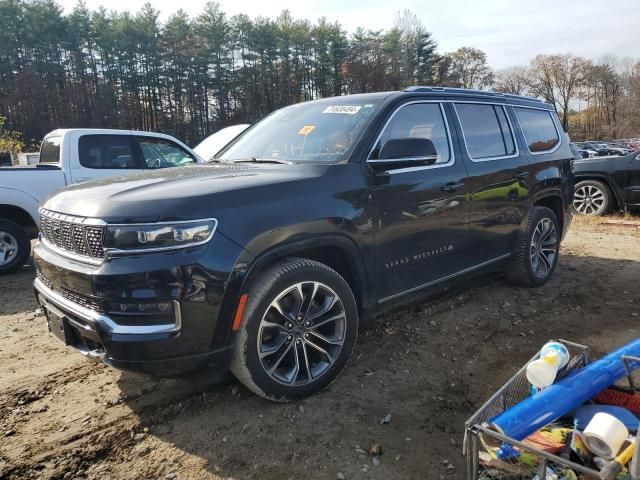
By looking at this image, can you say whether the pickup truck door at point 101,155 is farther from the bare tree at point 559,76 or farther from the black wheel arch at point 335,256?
the bare tree at point 559,76

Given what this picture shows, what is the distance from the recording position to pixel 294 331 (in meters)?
2.80

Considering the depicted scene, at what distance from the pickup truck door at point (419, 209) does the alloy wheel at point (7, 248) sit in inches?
219

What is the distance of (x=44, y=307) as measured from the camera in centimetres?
290

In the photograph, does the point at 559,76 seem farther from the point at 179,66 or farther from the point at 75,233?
the point at 75,233

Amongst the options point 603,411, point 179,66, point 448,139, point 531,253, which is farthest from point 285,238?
point 179,66

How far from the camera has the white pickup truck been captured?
6.24 metres

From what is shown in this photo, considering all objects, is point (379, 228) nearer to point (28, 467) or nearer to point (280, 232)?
point (280, 232)

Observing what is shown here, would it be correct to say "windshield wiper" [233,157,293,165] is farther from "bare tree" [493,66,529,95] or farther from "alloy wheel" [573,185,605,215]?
"bare tree" [493,66,529,95]

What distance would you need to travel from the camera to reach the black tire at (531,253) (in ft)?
15.4

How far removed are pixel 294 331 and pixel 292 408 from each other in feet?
1.54

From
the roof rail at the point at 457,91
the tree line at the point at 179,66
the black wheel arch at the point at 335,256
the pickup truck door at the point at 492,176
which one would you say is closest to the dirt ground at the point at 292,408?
the black wheel arch at the point at 335,256

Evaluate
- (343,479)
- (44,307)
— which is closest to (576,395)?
(343,479)

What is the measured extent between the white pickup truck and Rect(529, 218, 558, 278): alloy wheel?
5.19 metres

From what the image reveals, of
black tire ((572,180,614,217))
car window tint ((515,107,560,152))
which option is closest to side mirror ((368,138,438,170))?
car window tint ((515,107,560,152))
